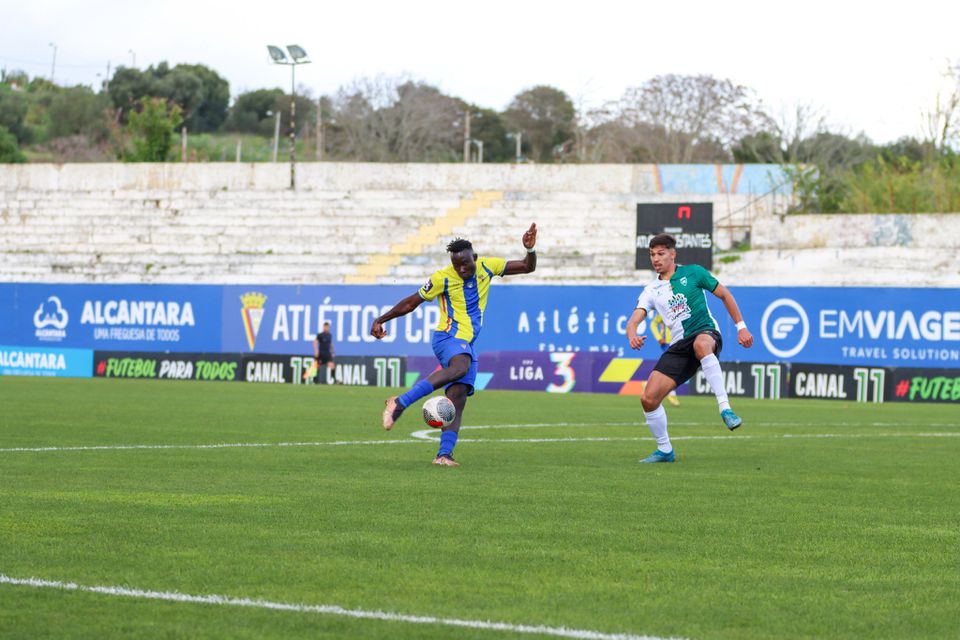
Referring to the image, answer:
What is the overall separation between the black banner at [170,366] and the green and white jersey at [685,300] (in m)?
26.8

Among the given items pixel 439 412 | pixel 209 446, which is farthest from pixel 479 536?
pixel 209 446

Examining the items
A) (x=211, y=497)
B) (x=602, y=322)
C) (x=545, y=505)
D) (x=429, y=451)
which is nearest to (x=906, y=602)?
(x=545, y=505)

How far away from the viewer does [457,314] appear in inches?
523

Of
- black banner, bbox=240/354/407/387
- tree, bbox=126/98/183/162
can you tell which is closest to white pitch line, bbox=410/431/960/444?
black banner, bbox=240/354/407/387

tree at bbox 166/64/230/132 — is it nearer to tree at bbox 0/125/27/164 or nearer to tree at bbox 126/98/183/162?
tree at bbox 0/125/27/164

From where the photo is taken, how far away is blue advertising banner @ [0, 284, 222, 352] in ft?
140

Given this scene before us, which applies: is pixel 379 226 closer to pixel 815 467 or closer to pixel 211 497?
pixel 815 467

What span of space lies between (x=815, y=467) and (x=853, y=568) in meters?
6.32

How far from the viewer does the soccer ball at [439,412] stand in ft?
41.3

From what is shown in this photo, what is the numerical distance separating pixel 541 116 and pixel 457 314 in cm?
9201

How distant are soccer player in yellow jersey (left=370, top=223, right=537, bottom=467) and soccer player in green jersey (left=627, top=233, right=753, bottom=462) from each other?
139 cm

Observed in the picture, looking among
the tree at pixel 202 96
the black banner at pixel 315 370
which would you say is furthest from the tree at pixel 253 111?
the black banner at pixel 315 370

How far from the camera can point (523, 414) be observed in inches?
898

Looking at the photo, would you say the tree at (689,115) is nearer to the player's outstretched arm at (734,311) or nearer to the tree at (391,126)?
the tree at (391,126)
